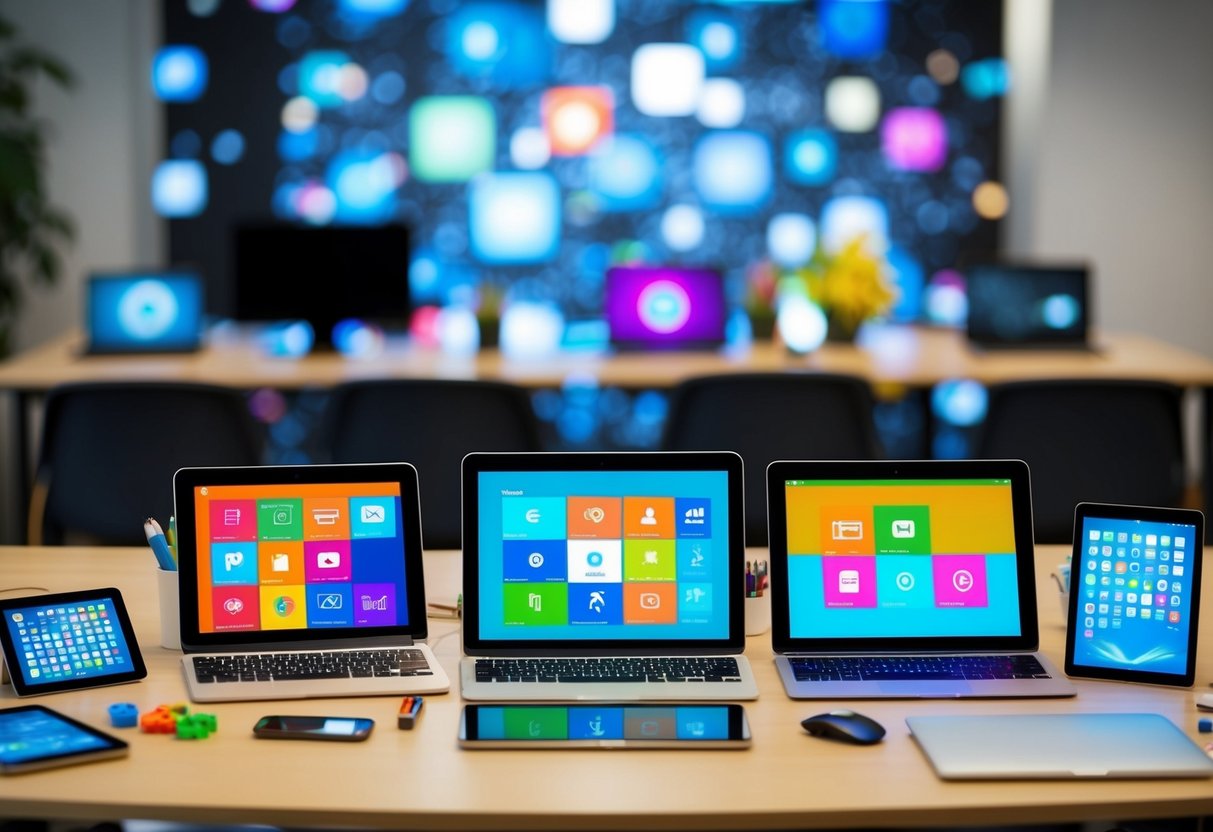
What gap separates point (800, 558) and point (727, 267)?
406cm

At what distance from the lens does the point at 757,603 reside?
7.10 feet

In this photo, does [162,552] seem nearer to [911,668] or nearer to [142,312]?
[911,668]

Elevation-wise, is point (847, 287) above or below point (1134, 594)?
above

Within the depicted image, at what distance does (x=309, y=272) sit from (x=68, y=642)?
2.83 m

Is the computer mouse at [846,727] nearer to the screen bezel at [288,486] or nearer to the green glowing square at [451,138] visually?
the screen bezel at [288,486]

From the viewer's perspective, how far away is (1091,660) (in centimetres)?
201

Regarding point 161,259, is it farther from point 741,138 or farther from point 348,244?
point 741,138

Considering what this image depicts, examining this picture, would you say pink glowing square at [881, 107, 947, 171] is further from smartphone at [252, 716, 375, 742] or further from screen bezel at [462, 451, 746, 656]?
smartphone at [252, 716, 375, 742]

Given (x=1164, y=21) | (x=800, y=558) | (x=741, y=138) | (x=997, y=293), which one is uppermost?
(x=1164, y=21)

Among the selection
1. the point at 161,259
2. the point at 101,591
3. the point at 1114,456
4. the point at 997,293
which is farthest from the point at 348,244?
the point at 101,591

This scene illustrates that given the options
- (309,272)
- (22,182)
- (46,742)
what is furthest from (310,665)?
(22,182)

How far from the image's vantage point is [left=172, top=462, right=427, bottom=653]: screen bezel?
2.02 metres

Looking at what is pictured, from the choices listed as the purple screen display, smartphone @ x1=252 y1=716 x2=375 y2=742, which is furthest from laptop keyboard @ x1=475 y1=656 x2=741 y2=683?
the purple screen display

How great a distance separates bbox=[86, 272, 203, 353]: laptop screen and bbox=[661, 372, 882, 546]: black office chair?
1.80 metres
